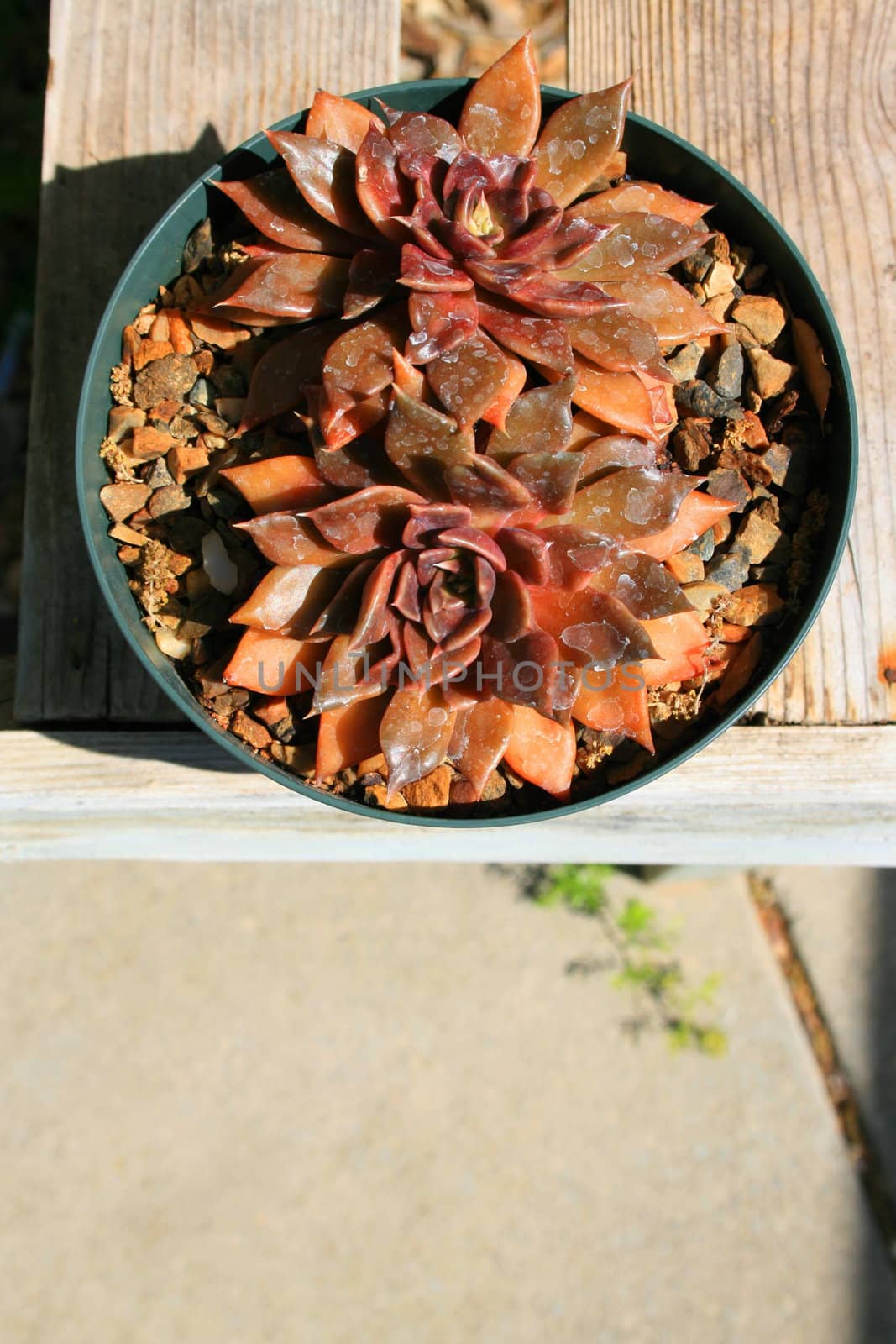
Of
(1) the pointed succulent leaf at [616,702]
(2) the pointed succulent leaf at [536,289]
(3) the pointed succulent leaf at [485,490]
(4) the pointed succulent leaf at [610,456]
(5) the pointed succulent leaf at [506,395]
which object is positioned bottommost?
(1) the pointed succulent leaf at [616,702]

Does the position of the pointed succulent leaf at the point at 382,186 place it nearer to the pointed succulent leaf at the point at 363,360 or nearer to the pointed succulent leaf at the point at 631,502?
the pointed succulent leaf at the point at 363,360

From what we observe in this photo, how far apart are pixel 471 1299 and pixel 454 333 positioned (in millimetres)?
1674

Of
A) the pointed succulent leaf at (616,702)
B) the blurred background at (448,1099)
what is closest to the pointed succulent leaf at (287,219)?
the pointed succulent leaf at (616,702)

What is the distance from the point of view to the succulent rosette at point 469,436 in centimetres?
83

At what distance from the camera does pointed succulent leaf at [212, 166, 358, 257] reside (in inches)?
37.2

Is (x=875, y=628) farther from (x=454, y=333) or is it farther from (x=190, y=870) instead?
(x=190, y=870)

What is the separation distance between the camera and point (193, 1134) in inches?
73.7

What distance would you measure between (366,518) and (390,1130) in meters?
1.40

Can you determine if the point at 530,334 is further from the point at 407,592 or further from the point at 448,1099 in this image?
the point at 448,1099

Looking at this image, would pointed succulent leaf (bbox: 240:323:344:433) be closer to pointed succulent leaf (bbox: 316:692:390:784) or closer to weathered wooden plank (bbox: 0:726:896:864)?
pointed succulent leaf (bbox: 316:692:390:784)

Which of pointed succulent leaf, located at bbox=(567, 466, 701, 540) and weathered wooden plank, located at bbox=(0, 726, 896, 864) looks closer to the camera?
pointed succulent leaf, located at bbox=(567, 466, 701, 540)

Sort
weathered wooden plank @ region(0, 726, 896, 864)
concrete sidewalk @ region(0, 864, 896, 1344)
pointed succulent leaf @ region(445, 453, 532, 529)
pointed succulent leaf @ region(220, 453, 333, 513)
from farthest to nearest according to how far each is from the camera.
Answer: concrete sidewalk @ region(0, 864, 896, 1344)
weathered wooden plank @ region(0, 726, 896, 864)
pointed succulent leaf @ region(220, 453, 333, 513)
pointed succulent leaf @ region(445, 453, 532, 529)

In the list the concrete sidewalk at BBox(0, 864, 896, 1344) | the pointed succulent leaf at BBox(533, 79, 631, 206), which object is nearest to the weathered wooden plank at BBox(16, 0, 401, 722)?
the pointed succulent leaf at BBox(533, 79, 631, 206)

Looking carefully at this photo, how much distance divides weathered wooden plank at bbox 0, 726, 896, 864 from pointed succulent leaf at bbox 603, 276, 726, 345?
0.43 m
